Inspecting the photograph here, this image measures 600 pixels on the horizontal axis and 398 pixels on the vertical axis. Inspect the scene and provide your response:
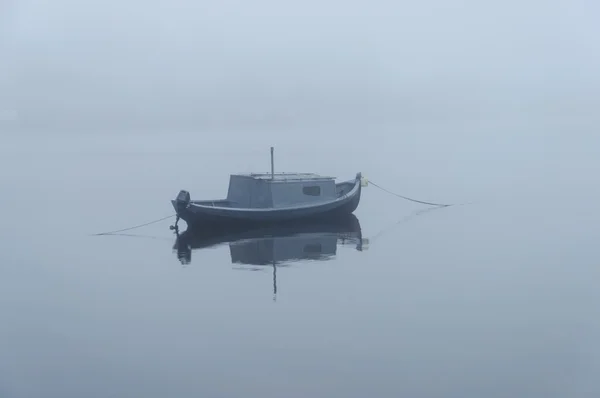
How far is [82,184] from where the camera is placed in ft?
272

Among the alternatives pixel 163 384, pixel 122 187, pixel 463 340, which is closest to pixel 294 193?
pixel 463 340

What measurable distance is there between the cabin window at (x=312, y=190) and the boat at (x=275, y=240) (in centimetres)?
174

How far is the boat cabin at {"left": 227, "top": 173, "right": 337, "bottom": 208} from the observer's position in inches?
1501

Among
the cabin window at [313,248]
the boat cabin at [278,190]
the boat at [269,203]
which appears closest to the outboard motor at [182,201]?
the boat at [269,203]

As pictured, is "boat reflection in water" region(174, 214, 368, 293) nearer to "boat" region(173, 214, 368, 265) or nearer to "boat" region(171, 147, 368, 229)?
"boat" region(173, 214, 368, 265)

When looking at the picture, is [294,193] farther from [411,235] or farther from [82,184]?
[82,184]

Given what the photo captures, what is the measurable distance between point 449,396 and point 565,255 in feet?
59.8

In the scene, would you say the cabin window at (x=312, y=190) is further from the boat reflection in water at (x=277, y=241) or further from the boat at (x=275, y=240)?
the boat reflection in water at (x=277, y=241)

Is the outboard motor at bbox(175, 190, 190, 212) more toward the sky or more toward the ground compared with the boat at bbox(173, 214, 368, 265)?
more toward the sky

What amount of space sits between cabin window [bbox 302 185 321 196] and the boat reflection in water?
191cm

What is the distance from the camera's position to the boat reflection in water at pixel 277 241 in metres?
32.9

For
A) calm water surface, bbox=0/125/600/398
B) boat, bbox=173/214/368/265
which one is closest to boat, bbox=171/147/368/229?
boat, bbox=173/214/368/265

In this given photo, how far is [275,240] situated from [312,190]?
4.28m

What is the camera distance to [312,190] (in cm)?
3938
